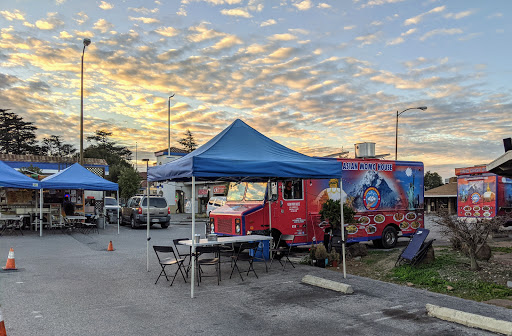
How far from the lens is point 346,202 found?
13430mm

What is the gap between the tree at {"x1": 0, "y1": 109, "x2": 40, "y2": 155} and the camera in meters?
67.4

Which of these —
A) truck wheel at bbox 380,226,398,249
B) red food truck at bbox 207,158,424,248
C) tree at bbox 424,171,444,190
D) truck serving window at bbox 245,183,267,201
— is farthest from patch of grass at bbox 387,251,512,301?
tree at bbox 424,171,444,190

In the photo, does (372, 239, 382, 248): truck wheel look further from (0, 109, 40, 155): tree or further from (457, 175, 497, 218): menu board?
(0, 109, 40, 155): tree

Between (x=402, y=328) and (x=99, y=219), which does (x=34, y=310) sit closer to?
(x=402, y=328)

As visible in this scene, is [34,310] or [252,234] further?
[252,234]

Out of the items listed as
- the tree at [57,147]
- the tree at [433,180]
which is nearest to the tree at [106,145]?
the tree at [57,147]

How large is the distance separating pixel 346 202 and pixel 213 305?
23.8ft

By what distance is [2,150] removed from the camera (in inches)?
2660

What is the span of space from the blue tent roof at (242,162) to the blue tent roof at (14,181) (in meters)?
12.2

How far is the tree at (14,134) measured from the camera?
6738cm

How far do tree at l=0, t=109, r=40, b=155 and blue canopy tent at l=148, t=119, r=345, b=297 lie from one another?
67301 mm

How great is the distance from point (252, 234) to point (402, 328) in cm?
615

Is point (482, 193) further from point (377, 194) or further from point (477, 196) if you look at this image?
point (377, 194)

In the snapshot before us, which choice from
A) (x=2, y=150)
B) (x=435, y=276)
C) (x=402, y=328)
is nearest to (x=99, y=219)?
(x=435, y=276)
